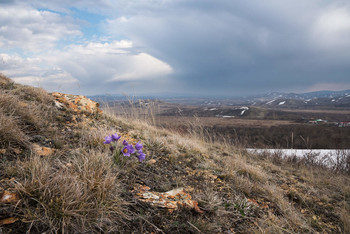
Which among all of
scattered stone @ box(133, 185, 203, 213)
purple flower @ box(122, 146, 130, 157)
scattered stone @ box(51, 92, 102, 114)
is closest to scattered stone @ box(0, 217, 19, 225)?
scattered stone @ box(133, 185, 203, 213)

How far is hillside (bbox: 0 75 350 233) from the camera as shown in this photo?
172cm

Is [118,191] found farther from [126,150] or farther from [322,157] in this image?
[322,157]

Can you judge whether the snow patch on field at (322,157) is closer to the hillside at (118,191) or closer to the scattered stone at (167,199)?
the hillside at (118,191)

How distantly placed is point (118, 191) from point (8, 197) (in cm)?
102

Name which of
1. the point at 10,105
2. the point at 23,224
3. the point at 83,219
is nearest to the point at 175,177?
the point at 83,219

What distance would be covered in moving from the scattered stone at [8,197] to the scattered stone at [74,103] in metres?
3.73

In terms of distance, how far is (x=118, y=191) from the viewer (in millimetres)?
2217

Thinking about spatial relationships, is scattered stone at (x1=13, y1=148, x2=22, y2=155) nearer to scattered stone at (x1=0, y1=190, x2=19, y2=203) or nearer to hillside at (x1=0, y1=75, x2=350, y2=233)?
hillside at (x1=0, y1=75, x2=350, y2=233)

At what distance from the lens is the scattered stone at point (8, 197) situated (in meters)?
1.63

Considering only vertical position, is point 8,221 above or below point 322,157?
above

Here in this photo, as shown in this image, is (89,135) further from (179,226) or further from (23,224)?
(179,226)

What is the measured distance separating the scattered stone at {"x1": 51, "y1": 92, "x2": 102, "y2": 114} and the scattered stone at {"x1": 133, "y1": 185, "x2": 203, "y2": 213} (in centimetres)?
384

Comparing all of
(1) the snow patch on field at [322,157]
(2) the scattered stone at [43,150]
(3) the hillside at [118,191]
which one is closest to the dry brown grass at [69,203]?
(3) the hillside at [118,191]

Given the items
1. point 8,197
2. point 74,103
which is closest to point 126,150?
point 8,197
